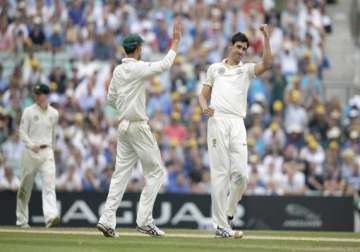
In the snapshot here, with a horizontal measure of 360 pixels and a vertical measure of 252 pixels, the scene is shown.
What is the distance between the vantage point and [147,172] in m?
16.7

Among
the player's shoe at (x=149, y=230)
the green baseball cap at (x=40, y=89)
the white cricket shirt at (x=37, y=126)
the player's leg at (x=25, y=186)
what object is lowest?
the player's shoe at (x=149, y=230)

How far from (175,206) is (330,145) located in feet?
13.0

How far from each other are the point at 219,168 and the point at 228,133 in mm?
451

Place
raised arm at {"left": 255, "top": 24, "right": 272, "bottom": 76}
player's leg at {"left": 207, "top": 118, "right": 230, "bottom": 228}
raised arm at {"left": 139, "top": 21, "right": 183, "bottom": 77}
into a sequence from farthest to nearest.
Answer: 1. player's leg at {"left": 207, "top": 118, "right": 230, "bottom": 228}
2. raised arm at {"left": 255, "top": 24, "right": 272, "bottom": 76}
3. raised arm at {"left": 139, "top": 21, "right": 183, "bottom": 77}

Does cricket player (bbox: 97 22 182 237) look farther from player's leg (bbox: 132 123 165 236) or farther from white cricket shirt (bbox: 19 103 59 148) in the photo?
white cricket shirt (bbox: 19 103 59 148)

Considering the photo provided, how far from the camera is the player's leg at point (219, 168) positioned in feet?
54.0

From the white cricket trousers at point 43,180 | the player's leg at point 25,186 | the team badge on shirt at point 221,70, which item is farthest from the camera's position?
the player's leg at point 25,186

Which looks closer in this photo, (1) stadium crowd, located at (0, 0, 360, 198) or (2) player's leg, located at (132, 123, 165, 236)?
(2) player's leg, located at (132, 123, 165, 236)

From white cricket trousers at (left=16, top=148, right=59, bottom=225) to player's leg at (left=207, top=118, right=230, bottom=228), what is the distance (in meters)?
3.87

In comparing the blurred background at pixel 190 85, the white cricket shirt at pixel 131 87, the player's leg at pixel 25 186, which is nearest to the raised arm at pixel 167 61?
the white cricket shirt at pixel 131 87

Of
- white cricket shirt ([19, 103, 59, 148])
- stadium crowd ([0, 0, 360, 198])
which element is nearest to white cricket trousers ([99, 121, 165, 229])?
white cricket shirt ([19, 103, 59, 148])

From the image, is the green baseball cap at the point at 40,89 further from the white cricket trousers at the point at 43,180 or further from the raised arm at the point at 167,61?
the raised arm at the point at 167,61

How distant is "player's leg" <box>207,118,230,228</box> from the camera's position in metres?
16.5

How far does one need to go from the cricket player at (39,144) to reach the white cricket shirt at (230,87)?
4008 millimetres
